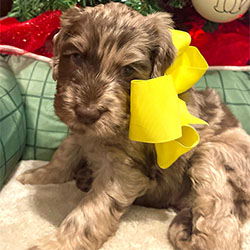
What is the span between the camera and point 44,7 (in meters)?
3.04

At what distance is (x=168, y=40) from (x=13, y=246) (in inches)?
60.0

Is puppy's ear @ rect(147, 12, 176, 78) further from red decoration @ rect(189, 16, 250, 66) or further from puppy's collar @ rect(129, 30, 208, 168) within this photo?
red decoration @ rect(189, 16, 250, 66)

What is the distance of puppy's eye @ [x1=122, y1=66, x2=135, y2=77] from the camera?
191 cm

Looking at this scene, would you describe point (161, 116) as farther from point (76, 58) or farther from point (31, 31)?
point (31, 31)

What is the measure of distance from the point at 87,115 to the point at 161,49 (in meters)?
0.59

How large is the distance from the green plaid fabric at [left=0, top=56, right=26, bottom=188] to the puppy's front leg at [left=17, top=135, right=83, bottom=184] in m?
0.18

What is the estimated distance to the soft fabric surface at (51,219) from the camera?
2.18m

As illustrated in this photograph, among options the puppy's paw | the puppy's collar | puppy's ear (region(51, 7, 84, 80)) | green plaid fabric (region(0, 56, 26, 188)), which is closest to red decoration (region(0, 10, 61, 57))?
green plaid fabric (region(0, 56, 26, 188))

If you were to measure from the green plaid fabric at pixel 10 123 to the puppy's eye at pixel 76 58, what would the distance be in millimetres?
952

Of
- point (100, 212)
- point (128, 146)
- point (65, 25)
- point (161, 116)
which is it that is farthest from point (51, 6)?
point (100, 212)

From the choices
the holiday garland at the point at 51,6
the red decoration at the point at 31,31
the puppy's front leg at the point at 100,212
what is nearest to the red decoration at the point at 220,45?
the holiday garland at the point at 51,6

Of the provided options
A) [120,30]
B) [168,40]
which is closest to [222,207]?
[168,40]

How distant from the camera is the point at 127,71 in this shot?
193 cm

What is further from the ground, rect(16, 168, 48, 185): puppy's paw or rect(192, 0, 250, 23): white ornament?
rect(192, 0, 250, 23): white ornament
